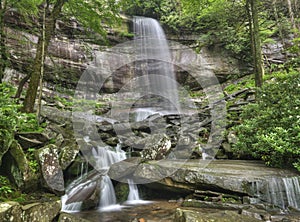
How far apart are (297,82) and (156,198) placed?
5.52 m

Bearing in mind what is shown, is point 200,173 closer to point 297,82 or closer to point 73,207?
point 73,207

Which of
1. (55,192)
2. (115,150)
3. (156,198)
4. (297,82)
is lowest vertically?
(156,198)

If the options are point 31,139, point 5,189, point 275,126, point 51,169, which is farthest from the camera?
point 275,126

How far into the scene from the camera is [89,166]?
7109 millimetres

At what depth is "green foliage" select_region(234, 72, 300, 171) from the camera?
5527mm

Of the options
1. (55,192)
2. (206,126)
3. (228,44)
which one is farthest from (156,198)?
(228,44)

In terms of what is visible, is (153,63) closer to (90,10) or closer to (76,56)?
(76,56)

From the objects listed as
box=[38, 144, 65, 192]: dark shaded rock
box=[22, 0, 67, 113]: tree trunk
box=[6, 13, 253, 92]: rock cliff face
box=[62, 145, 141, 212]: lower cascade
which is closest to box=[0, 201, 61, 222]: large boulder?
box=[38, 144, 65, 192]: dark shaded rock

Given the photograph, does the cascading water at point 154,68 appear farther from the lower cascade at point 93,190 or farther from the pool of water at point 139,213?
the pool of water at point 139,213

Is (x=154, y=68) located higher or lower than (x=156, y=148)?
higher

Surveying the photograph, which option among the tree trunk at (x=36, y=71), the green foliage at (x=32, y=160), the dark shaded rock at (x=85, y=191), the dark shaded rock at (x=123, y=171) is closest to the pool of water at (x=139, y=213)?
the dark shaded rock at (x=85, y=191)

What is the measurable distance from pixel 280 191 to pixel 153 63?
1636 centimetres

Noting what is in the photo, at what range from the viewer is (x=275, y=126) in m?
6.37

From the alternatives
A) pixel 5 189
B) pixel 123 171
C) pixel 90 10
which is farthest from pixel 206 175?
pixel 90 10
